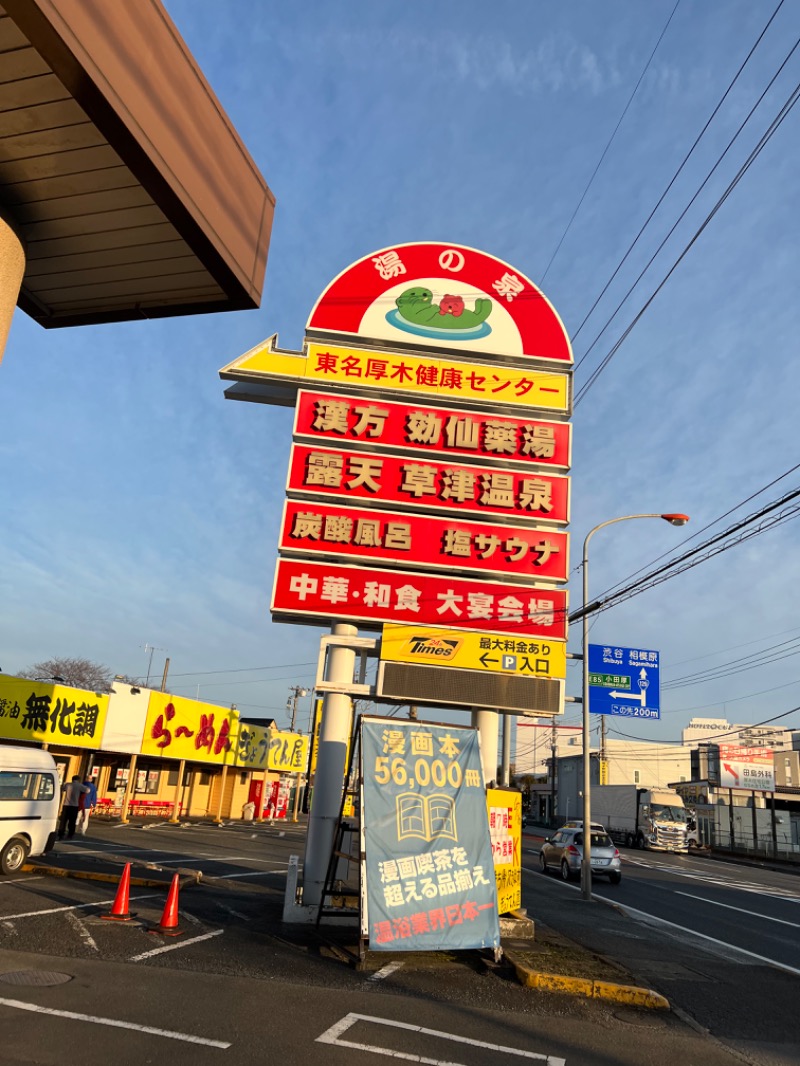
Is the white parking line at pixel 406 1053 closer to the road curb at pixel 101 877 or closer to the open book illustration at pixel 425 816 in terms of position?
the open book illustration at pixel 425 816

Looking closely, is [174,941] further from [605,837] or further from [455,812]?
[605,837]

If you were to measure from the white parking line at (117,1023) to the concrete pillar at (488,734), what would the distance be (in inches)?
279

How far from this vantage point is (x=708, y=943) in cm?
1336

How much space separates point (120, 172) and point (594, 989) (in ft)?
30.2

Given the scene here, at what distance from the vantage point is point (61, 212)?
Result: 5520 millimetres

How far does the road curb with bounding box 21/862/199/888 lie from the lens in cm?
1403

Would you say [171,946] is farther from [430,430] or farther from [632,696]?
[632,696]

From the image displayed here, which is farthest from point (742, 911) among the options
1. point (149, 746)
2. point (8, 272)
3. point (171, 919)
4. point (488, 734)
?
point (149, 746)

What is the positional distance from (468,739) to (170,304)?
7430 millimetres

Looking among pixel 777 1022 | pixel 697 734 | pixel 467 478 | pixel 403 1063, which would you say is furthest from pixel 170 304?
pixel 697 734

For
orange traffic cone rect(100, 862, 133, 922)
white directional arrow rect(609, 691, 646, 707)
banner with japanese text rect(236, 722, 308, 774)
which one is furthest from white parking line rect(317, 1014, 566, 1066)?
banner with japanese text rect(236, 722, 308, 774)

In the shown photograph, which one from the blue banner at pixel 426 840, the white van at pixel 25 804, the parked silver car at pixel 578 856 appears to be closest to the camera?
the blue banner at pixel 426 840

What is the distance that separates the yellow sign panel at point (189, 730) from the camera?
31133 millimetres

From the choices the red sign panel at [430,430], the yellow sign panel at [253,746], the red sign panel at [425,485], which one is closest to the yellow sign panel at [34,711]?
the yellow sign panel at [253,746]
